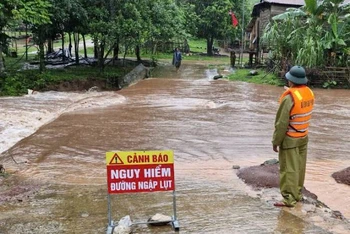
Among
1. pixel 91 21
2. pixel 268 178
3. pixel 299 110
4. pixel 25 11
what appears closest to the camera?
pixel 299 110

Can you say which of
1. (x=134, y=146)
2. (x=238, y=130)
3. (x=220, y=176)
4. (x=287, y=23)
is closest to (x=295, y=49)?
(x=287, y=23)

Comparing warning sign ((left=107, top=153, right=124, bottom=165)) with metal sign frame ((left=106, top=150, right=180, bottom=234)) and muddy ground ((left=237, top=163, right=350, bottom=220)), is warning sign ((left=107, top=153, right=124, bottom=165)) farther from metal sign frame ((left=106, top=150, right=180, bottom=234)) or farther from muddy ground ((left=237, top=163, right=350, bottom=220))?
muddy ground ((left=237, top=163, right=350, bottom=220))

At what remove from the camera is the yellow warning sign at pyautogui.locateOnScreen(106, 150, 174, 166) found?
4.38 metres

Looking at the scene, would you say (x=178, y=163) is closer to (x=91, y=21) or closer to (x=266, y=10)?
(x=91, y=21)

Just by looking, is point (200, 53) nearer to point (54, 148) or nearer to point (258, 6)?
point (258, 6)

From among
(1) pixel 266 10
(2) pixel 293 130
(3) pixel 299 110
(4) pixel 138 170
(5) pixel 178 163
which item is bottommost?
(5) pixel 178 163

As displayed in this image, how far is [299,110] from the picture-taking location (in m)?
5.10

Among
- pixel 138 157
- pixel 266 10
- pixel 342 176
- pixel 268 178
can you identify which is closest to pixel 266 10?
pixel 266 10

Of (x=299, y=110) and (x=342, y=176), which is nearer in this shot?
(x=299, y=110)

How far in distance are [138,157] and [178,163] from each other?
12.1 ft

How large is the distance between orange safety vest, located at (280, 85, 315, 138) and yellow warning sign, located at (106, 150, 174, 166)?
5.77 ft

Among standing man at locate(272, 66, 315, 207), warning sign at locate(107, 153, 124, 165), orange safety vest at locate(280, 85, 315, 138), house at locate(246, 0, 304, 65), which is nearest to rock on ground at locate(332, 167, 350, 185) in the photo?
standing man at locate(272, 66, 315, 207)

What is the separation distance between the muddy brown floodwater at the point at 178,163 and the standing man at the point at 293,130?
0.31 m

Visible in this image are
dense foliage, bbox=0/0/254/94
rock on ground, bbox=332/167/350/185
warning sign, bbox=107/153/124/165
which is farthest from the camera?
dense foliage, bbox=0/0/254/94
